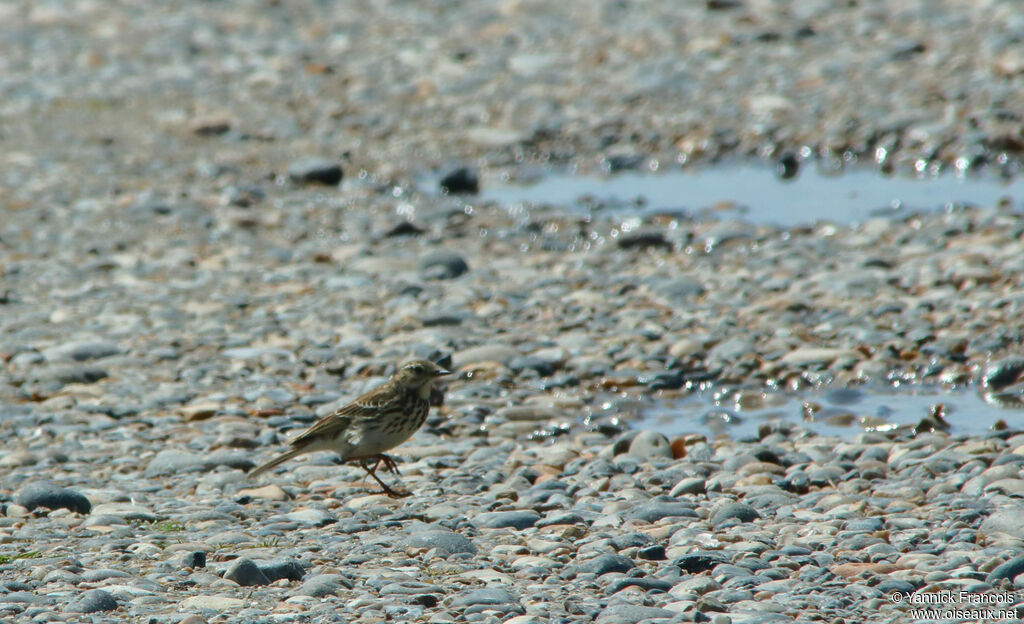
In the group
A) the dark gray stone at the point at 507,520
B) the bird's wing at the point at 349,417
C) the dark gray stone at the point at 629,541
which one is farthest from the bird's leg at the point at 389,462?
the dark gray stone at the point at 629,541

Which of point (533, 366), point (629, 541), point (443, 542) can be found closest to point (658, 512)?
point (629, 541)

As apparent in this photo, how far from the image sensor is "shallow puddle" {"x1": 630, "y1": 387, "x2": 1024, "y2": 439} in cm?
923

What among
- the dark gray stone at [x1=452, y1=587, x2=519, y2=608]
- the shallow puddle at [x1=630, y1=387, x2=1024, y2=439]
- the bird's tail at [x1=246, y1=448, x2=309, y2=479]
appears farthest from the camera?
the shallow puddle at [x1=630, y1=387, x2=1024, y2=439]

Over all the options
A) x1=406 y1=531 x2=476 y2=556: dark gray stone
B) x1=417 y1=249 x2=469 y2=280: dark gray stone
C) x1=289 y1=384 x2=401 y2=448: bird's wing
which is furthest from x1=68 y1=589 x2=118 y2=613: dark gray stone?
x1=417 y1=249 x2=469 y2=280: dark gray stone

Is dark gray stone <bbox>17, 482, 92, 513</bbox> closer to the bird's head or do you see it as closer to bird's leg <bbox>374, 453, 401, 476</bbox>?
bird's leg <bbox>374, 453, 401, 476</bbox>

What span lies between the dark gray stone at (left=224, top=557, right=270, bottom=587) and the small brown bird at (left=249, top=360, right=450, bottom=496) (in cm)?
155

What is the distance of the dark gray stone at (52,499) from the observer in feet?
26.4

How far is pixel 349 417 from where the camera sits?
336 inches

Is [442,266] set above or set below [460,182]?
below

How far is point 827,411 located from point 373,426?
10.0 feet

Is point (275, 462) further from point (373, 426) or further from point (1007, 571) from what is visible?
point (1007, 571)

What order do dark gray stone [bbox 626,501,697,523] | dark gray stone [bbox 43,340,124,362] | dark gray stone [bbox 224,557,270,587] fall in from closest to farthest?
1. dark gray stone [bbox 224,557,270,587]
2. dark gray stone [bbox 626,501,697,523]
3. dark gray stone [bbox 43,340,124,362]

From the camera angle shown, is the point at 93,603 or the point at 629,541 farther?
the point at 629,541

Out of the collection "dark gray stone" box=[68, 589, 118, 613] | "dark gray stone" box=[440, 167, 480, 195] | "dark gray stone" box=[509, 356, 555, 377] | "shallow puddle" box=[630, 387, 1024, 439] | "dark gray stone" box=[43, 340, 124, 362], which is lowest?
"shallow puddle" box=[630, 387, 1024, 439]
